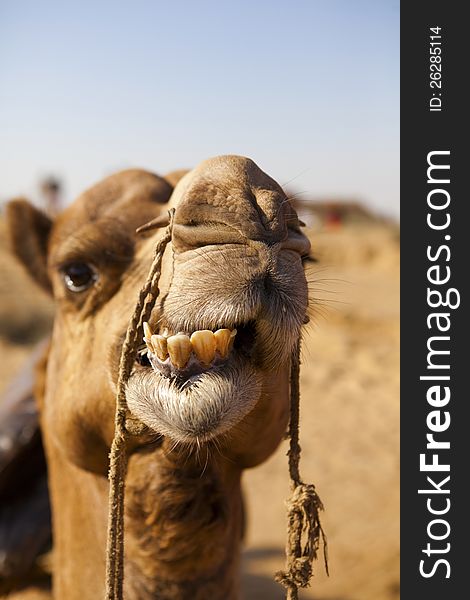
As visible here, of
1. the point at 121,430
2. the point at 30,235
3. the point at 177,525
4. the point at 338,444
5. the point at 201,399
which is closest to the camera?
the point at 201,399

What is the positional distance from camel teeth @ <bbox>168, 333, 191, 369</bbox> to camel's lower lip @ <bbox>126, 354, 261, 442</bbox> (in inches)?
1.4

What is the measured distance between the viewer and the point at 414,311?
3.31m

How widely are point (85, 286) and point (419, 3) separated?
7.61ft

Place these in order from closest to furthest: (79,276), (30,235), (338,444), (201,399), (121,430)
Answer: (201,399) < (121,430) < (79,276) < (30,235) < (338,444)

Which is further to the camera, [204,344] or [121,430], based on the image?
[121,430]

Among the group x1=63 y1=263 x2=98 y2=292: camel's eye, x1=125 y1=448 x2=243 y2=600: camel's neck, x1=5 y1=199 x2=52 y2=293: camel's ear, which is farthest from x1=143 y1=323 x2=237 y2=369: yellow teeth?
x1=5 y1=199 x2=52 y2=293: camel's ear

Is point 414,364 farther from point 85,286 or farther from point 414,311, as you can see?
point 85,286

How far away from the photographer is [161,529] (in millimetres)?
2258

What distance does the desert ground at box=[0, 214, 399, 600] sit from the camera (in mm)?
5629

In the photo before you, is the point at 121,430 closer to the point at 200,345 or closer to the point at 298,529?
the point at 200,345

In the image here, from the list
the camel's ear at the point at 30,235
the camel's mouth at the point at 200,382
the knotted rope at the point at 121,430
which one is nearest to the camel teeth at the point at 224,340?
the camel's mouth at the point at 200,382

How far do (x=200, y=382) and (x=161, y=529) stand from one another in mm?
799

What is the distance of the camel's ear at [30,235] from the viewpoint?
3.14 metres

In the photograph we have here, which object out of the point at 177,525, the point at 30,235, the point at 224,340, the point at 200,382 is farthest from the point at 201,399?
the point at 30,235
